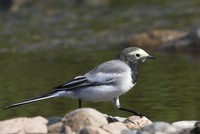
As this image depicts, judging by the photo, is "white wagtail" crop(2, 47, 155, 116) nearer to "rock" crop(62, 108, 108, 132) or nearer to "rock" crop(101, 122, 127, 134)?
"rock" crop(101, 122, 127, 134)

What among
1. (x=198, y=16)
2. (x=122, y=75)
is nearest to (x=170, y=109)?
(x=122, y=75)

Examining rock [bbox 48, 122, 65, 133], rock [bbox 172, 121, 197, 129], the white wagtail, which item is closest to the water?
rock [bbox 172, 121, 197, 129]

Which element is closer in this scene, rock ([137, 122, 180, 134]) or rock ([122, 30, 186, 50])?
rock ([137, 122, 180, 134])

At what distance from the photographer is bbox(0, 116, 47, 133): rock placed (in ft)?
32.7

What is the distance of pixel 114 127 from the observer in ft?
32.7

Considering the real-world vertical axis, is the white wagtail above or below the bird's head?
below

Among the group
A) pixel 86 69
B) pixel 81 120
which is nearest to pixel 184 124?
pixel 81 120

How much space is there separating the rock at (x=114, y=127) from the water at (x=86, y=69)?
1657 millimetres

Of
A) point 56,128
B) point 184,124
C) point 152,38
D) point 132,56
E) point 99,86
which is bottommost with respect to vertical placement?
point 184,124

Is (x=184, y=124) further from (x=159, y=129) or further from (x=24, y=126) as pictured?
(x=24, y=126)

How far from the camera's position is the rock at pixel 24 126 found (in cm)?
995

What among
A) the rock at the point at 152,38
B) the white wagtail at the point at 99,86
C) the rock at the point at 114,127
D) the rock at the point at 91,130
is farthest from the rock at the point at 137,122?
the rock at the point at 152,38

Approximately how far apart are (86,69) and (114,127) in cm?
822

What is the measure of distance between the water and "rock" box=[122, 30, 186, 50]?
822mm
